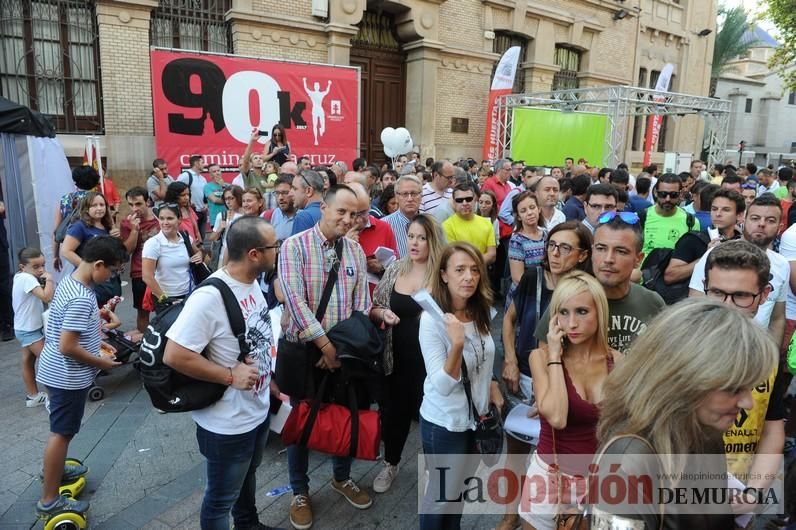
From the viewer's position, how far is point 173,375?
231 centimetres

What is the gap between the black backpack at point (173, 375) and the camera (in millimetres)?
2297

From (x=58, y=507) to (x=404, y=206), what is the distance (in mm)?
3316

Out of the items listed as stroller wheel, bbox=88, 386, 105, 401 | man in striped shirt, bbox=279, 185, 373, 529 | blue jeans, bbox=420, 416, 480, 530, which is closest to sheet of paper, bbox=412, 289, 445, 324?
blue jeans, bbox=420, 416, 480, 530

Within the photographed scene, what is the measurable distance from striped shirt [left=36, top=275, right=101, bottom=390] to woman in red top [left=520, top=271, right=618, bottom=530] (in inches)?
100

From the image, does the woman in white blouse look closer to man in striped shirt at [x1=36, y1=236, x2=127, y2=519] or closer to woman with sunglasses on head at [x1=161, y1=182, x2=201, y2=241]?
man in striped shirt at [x1=36, y1=236, x2=127, y2=519]

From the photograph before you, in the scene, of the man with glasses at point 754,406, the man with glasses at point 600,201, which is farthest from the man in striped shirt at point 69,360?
the man with glasses at point 600,201

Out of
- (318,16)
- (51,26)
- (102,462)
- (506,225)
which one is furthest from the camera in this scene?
(318,16)

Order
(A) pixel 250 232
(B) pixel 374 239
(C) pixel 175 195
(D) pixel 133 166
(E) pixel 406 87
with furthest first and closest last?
(E) pixel 406 87, (D) pixel 133 166, (C) pixel 175 195, (B) pixel 374 239, (A) pixel 250 232

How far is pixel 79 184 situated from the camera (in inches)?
232

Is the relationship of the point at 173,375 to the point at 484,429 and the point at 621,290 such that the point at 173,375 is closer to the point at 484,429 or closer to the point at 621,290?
the point at 484,429

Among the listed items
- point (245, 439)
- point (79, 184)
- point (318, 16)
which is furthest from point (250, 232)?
point (318, 16)

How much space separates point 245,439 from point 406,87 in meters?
15.2

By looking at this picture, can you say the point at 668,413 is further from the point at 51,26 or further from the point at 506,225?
the point at 51,26

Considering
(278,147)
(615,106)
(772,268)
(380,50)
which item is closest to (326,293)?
(772,268)
